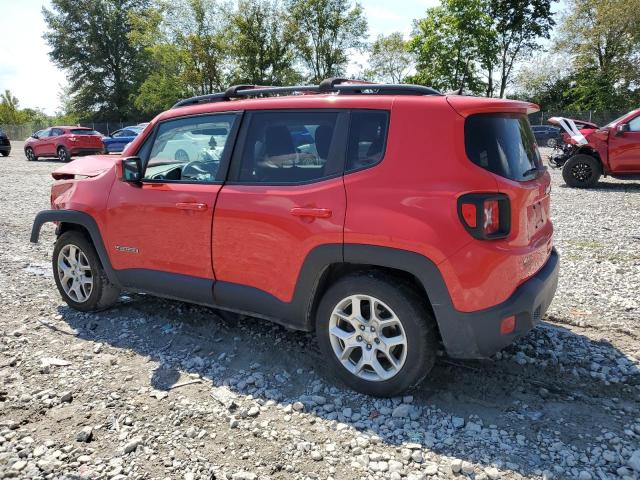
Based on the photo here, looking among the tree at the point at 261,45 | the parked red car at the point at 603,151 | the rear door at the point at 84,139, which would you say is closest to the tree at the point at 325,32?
the tree at the point at 261,45

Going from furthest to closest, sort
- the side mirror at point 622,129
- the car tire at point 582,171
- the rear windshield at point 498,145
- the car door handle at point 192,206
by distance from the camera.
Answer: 1. the car tire at point 582,171
2. the side mirror at point 622,129
3. the car door handle at point 192,206
4. the rear windshield at point 498,145

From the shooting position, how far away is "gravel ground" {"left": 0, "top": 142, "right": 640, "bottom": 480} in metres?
2.62

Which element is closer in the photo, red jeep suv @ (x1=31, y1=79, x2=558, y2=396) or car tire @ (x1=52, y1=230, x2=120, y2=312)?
red jeep suv @ (x1=31, y1=79, x2=558, y2=396)

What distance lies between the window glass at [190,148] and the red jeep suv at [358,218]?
0.01 m

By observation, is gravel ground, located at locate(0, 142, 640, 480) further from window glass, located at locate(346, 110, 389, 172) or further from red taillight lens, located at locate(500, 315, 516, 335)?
window glass, located at locate(346, 110, 389, 172)

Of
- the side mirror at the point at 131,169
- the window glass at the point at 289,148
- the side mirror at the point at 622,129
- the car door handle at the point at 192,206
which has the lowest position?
the car door handle at the point at 192,206

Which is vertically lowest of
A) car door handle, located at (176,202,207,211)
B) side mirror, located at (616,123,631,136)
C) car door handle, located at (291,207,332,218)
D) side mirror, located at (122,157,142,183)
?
car door handle, located at (176,202,207,211)

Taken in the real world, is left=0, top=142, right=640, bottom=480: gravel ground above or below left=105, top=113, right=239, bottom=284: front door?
below

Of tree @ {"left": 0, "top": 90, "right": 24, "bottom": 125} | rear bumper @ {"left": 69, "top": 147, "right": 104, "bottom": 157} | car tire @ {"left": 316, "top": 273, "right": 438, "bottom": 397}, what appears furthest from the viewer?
tree @ {"left": 0, "top": 90, "right": 24, "bottom": 125}

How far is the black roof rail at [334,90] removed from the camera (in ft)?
10.4

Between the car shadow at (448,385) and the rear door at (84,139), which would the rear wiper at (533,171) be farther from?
the rear door at (84,139)

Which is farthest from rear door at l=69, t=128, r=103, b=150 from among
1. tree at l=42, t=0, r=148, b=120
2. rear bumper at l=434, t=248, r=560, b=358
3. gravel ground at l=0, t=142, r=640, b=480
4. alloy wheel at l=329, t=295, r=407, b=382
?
tree at l=42, t=0, r=148, b=120

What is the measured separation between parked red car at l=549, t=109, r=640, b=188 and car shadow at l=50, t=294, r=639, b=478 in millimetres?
8899

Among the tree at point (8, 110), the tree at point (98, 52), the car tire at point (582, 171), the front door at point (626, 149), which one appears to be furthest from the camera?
the tree at point (8, 110)
